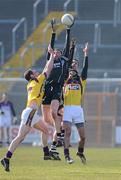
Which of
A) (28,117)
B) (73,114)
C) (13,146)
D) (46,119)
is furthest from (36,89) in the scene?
(46,119)

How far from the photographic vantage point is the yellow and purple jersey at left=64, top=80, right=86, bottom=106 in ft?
57.1

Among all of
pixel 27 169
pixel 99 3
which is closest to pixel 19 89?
pixel 99 3

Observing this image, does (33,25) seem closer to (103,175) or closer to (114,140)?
(114,140)

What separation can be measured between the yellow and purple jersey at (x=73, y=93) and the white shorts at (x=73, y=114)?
0.11 metres

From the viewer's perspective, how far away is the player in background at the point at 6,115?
95.5 ft

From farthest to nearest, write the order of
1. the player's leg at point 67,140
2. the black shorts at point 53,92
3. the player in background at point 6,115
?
the player in background at point 6,115 → the black shorts at point 53,92 → the player's leg at point 67,140

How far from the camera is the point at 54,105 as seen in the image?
18297 millimetres

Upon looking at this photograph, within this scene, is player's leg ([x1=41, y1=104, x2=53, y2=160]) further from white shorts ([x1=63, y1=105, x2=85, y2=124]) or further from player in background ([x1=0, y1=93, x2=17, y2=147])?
player in background ([x1=0, y1=93, x2=17, y2=147])

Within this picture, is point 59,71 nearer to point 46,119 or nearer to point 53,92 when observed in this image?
point 53,92

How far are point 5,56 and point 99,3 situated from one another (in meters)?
5.52

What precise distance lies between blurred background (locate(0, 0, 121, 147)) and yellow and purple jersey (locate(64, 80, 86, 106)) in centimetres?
1245

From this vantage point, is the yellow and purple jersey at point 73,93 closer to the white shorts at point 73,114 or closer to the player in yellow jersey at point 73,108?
the player in yellow jersey at point 73,108

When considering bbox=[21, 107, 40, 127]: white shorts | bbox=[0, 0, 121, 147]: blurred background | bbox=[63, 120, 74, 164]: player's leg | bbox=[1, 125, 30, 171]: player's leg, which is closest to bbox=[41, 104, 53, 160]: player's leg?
bbox=[63, 120, 74, 164]: player's leg

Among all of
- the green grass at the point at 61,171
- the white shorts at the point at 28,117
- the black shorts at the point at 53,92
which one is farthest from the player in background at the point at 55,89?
the white shorts at the point at 28,117
